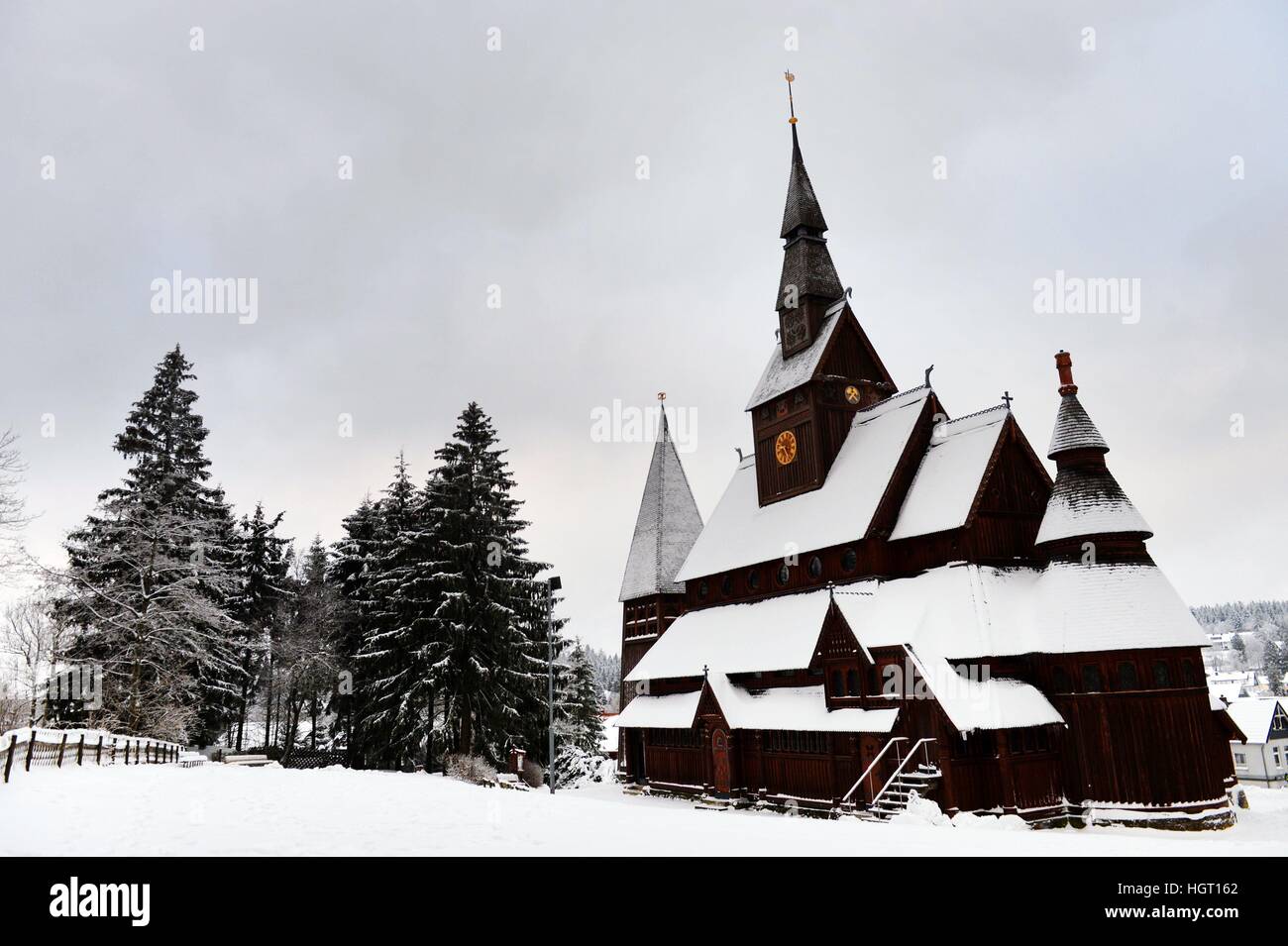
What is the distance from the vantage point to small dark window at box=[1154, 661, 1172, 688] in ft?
77.3

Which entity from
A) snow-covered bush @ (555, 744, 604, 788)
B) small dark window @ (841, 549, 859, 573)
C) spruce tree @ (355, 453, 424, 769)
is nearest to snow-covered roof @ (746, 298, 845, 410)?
small dark window @ (841, 549, 859, 573)

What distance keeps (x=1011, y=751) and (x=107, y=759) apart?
2780cm

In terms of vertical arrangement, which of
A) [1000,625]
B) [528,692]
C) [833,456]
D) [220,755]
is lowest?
[220,755]

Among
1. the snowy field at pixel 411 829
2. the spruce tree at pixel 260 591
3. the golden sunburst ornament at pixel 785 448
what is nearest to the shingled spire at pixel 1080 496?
the golden sunburst ornament at pixel 785 448

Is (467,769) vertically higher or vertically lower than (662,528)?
lower

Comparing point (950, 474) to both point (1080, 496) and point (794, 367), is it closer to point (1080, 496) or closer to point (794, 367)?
point (1080, 496)

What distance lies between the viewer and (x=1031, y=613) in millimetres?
25812

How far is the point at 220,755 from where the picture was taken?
40062 millimetres

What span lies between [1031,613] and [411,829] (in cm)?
2133

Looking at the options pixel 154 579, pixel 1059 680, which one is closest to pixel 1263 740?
pixel 1059 680

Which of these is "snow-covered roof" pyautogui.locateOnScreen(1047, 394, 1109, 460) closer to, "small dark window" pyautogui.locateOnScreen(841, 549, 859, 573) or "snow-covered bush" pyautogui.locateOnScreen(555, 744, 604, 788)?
"small dark window" pyautogui.locateOnScreen(841, 549, 859, 573)
